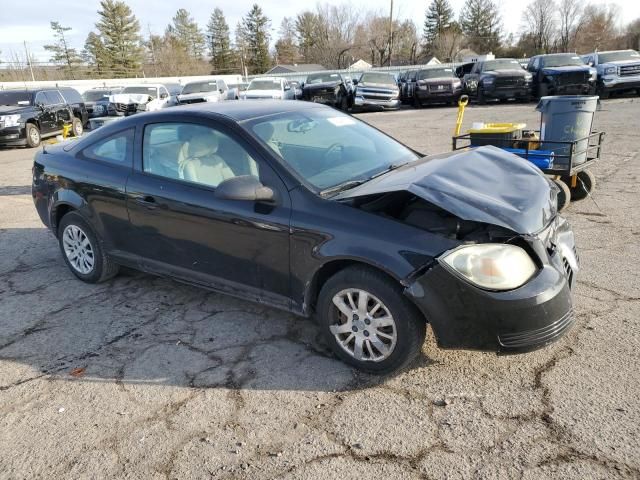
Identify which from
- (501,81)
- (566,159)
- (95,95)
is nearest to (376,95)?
(501,81)

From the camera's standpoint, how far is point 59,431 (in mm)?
2670

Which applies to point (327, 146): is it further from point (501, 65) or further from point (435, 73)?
point (501, 65)

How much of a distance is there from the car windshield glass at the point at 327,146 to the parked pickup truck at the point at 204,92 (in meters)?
16.9

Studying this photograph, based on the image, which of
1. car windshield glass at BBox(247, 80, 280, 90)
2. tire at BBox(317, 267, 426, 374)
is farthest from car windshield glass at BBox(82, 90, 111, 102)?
tire at BBox(317, 267, 426, 374)

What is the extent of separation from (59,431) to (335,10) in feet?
284

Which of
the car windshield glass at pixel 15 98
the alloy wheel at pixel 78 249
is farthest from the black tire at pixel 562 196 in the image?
the car windshield glass at pixel 15 98

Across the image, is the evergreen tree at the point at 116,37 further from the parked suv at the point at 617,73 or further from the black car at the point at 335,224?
the black car at the point at 335,224

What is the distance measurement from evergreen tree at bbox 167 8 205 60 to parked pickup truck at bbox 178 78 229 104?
6630 centimetres

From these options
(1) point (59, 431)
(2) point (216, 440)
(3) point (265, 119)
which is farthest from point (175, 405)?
(3) point (265, 119)

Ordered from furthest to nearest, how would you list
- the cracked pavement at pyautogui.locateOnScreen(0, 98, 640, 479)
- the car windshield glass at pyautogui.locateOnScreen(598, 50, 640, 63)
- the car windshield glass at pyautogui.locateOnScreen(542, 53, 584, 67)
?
the car windshield glass at pyautogui.locateOnScreen(542, 53, 584, 67) → the car windshield glass at pyautogui.locateOnScreen(598, 50, 640, 63) → the cracked pavement at pyautogui.locateOnScreen(0, 98, 640, 479)

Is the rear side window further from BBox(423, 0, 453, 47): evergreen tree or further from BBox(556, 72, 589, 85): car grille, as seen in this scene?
BBox(423, 0, 453, 47): evergreen tree

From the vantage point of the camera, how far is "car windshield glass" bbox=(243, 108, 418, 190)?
10.9ft

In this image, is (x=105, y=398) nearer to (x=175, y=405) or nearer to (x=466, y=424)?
(x=175, y=405)

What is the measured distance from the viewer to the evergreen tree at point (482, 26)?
7823 cm
